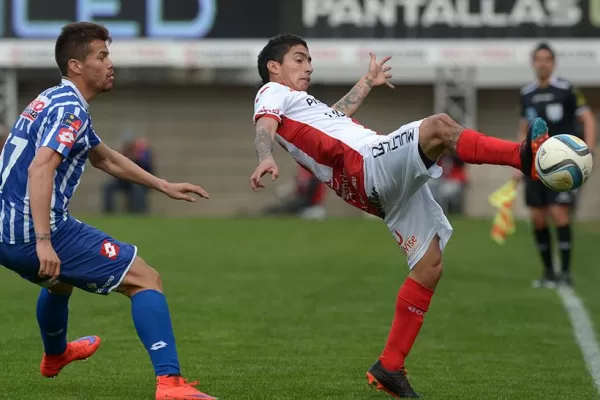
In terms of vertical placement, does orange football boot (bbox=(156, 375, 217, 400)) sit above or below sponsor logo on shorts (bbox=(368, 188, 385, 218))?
below


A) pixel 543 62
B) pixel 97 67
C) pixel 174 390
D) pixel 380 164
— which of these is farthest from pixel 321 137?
pixel 543 62

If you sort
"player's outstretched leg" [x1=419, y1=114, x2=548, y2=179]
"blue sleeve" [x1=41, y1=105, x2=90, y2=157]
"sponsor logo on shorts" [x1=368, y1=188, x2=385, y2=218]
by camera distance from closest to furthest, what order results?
"blue sleeve" [x1=41, y1=105, x2=90, y2=157] → "player's outstretched leg" [x1=419, y1=114, x2=548, y2=179] → "sponsor logo on shorts" [x1=368, y1=188, x2=385, y2=218]

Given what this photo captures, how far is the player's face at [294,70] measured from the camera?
277 inches

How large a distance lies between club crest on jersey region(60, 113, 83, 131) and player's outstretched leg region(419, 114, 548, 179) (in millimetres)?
1700

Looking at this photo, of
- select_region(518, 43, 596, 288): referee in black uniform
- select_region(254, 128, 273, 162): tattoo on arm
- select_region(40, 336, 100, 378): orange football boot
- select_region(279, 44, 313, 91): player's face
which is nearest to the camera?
select_region(254, 128, 273, 162): tattoo on arm

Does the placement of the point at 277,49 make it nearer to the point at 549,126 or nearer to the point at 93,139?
the point at 93,139

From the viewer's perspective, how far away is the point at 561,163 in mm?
5789

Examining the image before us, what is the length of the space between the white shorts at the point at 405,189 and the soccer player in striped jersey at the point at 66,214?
1290mm

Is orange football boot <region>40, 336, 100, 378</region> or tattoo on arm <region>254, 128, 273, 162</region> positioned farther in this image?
orange football boot <region>40, 336, 100, 378</region>

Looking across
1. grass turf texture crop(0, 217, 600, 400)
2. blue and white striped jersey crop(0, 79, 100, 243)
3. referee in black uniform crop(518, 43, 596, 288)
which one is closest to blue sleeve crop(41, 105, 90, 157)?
blue and white striped jersey crop(0, 79, 100, 243)

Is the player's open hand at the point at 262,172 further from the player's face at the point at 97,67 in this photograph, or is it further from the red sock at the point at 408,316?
the red sock at the point at 408,316

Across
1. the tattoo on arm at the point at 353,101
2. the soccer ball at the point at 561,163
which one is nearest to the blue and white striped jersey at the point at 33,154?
the tattoo on arm at the point at 353,101

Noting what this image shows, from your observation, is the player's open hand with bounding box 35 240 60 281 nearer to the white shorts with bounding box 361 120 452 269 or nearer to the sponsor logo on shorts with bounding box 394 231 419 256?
the white shorts with bounding box 361 120 452 269

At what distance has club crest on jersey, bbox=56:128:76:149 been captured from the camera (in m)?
5.71
